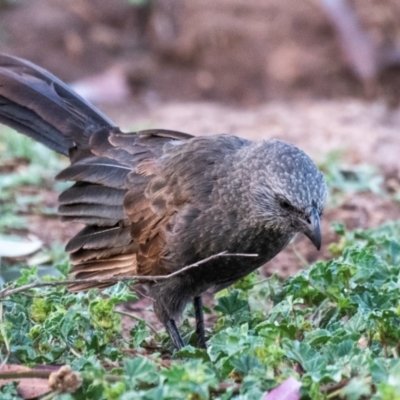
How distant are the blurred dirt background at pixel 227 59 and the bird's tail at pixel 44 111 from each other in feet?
9.94

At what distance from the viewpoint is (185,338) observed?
444cm

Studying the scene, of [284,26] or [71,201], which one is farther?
[284,26]

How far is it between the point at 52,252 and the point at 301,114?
166 inches

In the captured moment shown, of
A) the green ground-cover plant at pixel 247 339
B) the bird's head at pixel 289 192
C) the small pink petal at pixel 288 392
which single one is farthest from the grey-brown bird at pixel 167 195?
the small pink petal at pixel 288 392

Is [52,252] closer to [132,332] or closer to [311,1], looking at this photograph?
[132,332]

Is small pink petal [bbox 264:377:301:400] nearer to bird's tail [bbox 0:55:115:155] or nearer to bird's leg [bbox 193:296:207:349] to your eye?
bird's leg [bbox 193:296:207:349]

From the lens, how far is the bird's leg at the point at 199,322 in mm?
4377

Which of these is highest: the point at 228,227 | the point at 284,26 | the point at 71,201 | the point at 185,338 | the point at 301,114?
the point at 284,26

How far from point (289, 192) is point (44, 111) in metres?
1.73

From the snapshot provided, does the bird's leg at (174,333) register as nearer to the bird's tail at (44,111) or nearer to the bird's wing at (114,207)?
the bird's wing at (114,207)

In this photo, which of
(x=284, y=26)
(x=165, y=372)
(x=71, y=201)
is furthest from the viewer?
(x=284, y=26)

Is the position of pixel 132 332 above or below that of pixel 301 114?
below

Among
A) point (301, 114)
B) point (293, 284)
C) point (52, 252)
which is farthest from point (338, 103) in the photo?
point (293, 284)

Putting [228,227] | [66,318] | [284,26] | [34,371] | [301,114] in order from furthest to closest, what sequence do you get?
[284,26] → [301,114] → [228,227] → [66,318] → [34,371]
